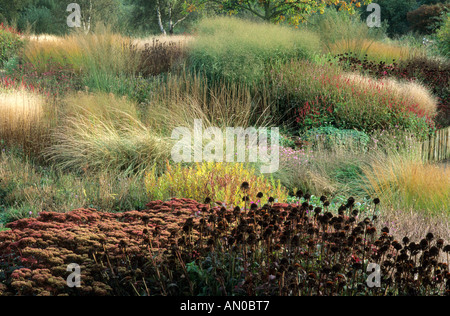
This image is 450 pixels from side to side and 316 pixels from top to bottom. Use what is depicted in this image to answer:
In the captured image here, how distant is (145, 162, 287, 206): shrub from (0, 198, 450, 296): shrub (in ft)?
4.22

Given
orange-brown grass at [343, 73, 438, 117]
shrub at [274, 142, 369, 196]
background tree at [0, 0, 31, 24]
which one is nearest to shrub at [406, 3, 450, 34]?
orange-brown grass at [343, 73, 438, 117]

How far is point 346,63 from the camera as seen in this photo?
11078 mm

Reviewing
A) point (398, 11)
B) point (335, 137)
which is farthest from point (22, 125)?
point (398, 11)

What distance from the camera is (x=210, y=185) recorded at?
14.3 ft

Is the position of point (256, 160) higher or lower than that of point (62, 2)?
lower

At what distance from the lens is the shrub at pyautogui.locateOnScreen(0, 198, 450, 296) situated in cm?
223

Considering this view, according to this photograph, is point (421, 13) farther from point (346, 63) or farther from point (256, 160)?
point (256, 160)

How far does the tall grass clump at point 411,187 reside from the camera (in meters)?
4.55

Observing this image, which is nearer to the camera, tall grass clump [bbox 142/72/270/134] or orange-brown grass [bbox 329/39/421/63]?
tall grass clump [bbox 142/72/270/134]

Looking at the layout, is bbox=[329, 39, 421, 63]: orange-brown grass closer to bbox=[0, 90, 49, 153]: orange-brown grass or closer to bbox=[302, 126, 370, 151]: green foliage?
bbox=[302, 126, 370, 151]: green foliage
